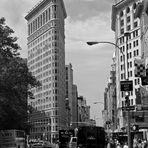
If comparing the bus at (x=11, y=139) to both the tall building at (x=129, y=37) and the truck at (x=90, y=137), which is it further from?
the tall building at (x=129, y=37)

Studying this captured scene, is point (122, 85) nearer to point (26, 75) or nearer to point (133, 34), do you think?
point (26, 75)

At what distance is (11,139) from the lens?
148ft

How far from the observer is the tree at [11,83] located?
47.3m

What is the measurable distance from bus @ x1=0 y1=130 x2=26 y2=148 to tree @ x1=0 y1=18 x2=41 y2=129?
6.28 ft

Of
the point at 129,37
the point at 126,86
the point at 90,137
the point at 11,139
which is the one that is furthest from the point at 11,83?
the point at 129,37

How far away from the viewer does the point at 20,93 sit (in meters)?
51.7

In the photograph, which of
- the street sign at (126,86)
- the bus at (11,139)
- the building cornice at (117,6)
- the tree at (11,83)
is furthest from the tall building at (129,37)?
the street sign at (126,86)

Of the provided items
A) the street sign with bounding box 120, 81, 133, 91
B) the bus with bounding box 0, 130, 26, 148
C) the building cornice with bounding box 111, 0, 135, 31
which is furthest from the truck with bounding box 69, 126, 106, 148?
the building cornice with bounding box 111, 0, 135, 31

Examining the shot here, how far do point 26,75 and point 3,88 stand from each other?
275 inches

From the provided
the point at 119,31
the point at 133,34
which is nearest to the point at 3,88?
the point at 133,34

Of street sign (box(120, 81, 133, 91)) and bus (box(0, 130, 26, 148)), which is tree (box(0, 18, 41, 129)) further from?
street sign (box(120, 81, 133, 91))

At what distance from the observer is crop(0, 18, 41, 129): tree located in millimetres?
47312

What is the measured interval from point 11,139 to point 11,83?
6.20m

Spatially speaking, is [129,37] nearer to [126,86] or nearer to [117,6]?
[117,6]
